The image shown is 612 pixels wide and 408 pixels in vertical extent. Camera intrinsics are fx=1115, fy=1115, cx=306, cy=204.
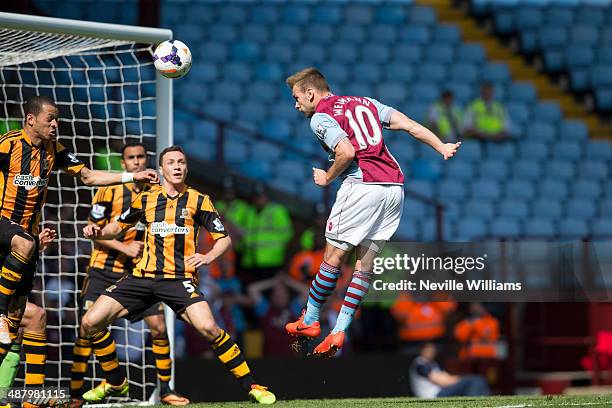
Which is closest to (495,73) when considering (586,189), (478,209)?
(586,189)

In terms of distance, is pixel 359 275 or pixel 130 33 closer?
pixel 359 275

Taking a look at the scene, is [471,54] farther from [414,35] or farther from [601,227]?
[601,227]

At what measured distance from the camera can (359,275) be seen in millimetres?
6707

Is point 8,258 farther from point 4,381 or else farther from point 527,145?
point 527,145

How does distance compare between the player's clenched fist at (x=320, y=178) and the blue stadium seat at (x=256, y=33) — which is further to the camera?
the blue stadium seat at (x=256, y=33)

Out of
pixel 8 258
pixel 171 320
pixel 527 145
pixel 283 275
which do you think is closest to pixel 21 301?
pixel 8 258

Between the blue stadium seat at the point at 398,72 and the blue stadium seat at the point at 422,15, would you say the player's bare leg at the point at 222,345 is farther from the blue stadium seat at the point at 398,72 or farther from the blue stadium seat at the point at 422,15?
the blue stadium seat at the point at 422,15

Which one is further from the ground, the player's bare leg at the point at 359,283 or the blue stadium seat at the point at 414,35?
the blue stadium seat at the point at 414,35

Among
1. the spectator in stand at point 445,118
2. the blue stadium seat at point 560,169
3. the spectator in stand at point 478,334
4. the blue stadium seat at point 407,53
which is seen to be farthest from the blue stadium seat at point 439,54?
the spectator in stand at point 478,334

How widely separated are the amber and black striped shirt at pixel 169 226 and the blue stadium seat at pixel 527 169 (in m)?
9.49

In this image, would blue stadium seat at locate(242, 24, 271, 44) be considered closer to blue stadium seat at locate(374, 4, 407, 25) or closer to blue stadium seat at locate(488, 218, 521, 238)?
blue stadium seat at locate(374, 4, 407, 25)

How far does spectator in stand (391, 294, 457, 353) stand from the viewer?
12406 mm

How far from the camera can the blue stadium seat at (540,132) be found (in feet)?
53.7

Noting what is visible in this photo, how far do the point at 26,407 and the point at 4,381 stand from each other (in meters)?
0.30
